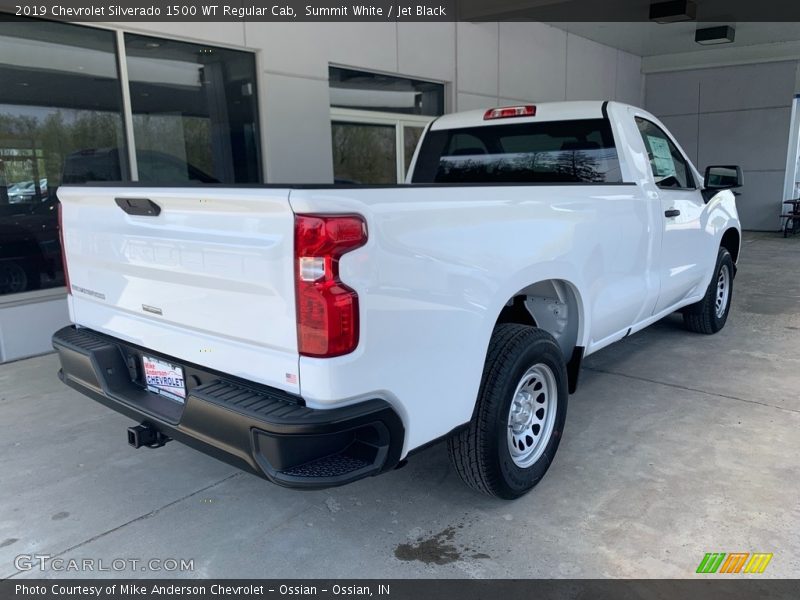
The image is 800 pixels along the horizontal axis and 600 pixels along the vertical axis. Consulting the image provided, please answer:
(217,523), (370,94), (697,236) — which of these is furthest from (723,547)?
(370,94)

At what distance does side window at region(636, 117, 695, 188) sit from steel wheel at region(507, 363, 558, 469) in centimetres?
195

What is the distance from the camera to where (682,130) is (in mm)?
15625

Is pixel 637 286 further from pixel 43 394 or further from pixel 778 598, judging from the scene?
pixel 43 394

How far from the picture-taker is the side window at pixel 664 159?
4.36 meters

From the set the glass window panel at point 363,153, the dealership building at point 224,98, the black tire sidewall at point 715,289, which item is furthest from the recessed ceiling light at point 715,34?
the black tire sidewall at point 715,289

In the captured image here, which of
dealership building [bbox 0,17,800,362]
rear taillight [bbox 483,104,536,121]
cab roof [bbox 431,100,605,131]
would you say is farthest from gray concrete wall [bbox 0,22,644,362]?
rear taillight [bbox 483,104,536,121]

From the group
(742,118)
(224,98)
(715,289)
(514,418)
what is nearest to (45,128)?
(224,98)

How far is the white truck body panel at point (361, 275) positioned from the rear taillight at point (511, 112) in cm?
108

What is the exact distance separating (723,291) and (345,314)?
5232mm

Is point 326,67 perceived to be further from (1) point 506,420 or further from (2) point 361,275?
(2) point 361,275

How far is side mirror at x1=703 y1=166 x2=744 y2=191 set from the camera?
198 inches

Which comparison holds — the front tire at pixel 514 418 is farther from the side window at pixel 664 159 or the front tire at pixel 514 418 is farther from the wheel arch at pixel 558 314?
the side window at pixel 664 159

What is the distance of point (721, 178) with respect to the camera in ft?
16.5

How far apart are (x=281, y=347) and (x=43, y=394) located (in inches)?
138
